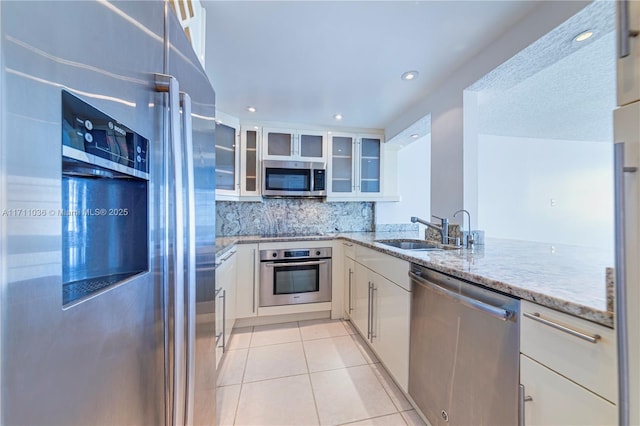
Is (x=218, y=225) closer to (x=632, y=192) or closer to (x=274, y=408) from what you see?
(x=274, y=408)

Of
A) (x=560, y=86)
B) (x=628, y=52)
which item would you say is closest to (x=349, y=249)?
(x=628, y=52)

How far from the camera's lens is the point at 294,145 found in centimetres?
295

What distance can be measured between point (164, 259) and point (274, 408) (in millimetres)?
1376

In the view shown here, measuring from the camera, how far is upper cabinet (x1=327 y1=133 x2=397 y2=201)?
306cm

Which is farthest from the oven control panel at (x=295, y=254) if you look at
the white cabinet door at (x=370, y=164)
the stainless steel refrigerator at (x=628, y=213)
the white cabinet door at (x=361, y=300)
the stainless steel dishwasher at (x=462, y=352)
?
the stainless steel refrigerator at (x=628, y=213)

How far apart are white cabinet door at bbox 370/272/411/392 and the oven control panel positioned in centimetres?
80

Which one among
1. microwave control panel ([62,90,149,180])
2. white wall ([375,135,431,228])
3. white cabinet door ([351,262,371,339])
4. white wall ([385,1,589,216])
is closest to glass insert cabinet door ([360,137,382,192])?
white wall ([375,135,431,228])

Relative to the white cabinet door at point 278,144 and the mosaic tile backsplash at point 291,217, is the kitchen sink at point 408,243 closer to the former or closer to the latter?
the mosaic tile backsplash at point 291,217

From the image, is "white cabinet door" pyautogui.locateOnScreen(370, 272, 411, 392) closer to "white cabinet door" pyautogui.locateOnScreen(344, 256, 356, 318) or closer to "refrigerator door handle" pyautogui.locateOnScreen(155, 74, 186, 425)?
"white cabinet door" pyautogui.locateOnScreen(344, 256, 356, 318)

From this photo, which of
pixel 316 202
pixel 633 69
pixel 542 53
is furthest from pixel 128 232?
pixel 316 202

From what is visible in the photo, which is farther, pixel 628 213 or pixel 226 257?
pixel 226 257

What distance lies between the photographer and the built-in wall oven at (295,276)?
2.54 m

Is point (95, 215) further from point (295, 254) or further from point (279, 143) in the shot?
point (279, 143)

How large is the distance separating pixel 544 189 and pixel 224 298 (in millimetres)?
5068
